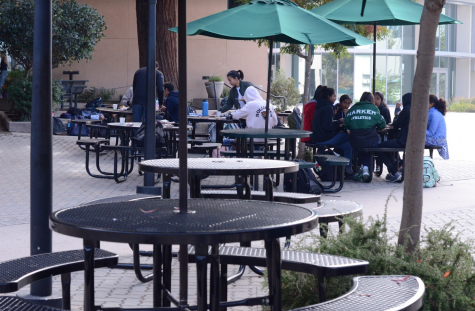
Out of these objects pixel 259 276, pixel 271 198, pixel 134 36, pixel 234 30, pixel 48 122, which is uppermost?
pixel 134 36

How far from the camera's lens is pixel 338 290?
384cm

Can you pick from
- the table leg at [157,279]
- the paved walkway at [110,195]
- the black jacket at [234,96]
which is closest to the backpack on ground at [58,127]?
the paved walkway at [110,195]

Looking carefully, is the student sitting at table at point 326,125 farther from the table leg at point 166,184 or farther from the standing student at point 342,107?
the table leg at point 166,184

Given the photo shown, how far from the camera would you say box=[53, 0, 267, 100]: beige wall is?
25125 millimetres

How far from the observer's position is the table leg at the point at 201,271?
2.46 meters

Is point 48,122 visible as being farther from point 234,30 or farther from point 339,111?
point 339,111

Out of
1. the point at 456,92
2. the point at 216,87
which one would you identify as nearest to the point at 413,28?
the point at 456,92

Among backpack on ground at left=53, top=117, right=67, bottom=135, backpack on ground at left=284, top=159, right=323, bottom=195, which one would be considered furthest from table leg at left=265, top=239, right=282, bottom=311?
backpack on ground at left=53, top=117, right=67, bottom=135

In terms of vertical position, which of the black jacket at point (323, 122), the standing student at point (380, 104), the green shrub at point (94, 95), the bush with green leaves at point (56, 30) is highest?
the bush with green leaves at point (56, 30)

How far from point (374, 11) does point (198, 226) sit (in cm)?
889

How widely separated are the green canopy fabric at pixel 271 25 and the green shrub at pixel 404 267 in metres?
4.14

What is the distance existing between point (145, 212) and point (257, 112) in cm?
780

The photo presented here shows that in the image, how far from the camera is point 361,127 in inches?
420

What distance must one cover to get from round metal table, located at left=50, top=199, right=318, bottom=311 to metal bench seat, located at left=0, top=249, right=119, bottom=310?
358 millimetres
